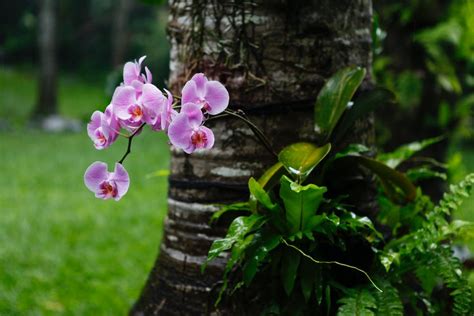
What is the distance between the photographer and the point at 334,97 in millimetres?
1784

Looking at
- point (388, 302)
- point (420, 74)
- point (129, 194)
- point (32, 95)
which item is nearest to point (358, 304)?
point (388, 302)

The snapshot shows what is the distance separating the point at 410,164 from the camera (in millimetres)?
3279

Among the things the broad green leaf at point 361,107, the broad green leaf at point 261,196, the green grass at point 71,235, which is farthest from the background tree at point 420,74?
the broad green leaf at point 261,196

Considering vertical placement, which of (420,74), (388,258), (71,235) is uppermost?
(420,74)

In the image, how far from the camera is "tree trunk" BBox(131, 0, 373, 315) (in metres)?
1.87

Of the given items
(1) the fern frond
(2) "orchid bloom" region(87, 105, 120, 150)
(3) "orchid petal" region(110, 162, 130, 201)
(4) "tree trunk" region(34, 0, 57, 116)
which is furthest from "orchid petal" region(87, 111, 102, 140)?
(4) "tree trunk" region(34, 0, 57, 116)

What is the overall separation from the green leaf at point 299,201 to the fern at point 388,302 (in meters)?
0.28

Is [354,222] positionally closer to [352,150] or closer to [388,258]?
[388,258]

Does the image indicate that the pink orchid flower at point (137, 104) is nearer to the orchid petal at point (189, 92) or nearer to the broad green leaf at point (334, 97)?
the orchid petal at point (189, 92)

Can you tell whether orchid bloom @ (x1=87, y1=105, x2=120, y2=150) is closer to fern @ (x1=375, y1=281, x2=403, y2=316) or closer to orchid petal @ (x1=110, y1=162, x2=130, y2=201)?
orchid petal @ (x1=110, y1=162, x2=130, y2=201)

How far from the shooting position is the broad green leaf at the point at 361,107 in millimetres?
1827

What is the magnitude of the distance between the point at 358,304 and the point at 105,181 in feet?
2.33

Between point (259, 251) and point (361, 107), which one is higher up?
point (361, 107)

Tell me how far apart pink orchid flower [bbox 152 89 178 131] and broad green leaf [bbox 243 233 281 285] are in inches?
17.7
